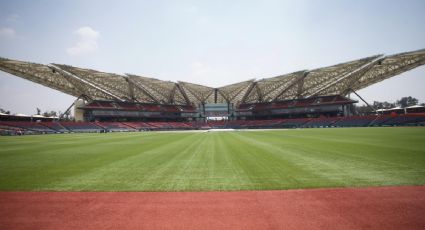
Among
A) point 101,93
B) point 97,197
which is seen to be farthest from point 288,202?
point 101,93

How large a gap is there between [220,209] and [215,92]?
316ft

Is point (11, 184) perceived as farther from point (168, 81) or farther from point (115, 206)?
point (168, 81)

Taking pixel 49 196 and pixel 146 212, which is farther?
pixel 49 196

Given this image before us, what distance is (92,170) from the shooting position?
10.7 meters

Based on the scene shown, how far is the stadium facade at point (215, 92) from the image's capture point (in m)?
60.7

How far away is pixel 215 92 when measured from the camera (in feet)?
333

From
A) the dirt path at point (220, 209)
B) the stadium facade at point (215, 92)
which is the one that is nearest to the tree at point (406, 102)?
the stadium facade at point (215, 92)

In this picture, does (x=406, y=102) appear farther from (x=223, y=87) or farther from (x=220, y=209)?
(x=220, y=209)

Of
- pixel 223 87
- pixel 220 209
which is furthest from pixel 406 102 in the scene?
pixel 220 209

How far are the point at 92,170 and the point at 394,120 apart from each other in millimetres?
66031

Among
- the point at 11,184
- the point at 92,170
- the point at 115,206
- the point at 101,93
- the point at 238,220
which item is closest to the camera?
the point at 238,220

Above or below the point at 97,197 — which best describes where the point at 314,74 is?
above

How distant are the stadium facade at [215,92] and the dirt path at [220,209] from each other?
62.8 meters

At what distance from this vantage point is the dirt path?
16.6 ft
